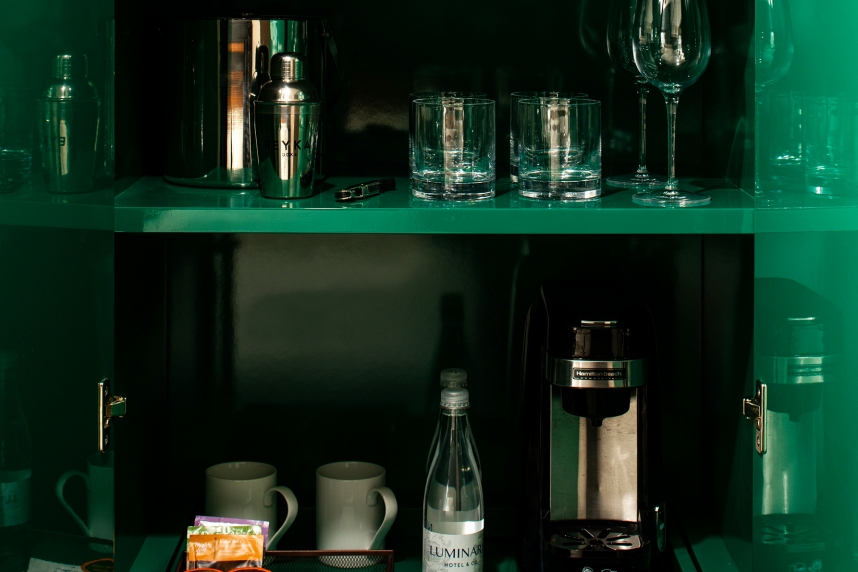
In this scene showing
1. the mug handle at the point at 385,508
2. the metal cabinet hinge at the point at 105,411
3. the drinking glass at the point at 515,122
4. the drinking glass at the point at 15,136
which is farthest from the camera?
the mug handle at the point at 385,508

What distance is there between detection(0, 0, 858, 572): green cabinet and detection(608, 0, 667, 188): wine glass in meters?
0.10

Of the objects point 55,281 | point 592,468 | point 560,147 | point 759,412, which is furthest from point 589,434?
point 55,281

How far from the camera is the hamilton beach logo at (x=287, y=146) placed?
1.11 meters

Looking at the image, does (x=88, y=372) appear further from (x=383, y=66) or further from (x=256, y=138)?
(x=383, y=66)

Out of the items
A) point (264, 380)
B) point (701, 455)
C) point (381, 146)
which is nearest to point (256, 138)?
point (381, 146)

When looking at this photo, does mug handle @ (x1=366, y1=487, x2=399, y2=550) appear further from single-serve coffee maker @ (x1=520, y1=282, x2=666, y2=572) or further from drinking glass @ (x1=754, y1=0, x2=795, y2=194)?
drinking glass @ (x1=754, y1=0, x2=795, y2=194)

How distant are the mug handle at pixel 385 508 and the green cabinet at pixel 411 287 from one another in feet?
0.25

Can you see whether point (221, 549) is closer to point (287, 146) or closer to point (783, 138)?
point (287, 146)

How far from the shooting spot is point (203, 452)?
4.88ft

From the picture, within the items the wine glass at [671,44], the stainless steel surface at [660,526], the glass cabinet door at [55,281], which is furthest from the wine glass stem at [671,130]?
the glass cabinet door at [55,281]

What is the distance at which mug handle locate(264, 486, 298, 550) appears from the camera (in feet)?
4.27

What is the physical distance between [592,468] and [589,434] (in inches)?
1.7

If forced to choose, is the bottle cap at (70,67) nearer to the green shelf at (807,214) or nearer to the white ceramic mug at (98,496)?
the white ceramic mug at (98,496)

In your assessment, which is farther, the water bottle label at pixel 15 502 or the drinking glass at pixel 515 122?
the drinking glass at pixel 515 122
